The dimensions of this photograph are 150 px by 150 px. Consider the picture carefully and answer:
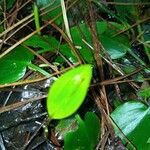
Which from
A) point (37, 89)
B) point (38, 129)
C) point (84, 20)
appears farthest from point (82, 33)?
point (38, 129)

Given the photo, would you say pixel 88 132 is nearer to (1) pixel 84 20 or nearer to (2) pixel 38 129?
(2) pixel 38 129

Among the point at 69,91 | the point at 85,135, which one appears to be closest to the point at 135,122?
the point at 85,135

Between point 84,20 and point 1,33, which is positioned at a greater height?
point 1,33

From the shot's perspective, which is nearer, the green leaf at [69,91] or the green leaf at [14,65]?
the green leaf at [69,91]

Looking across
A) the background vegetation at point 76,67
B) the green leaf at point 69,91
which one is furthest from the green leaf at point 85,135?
the green leaf at point 69,91

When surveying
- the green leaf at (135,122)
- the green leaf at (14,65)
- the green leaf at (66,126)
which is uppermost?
the green leaf at (14,65)

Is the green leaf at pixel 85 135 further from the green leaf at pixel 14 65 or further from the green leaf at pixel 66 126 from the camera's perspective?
the green leaf at pixel 14 65
